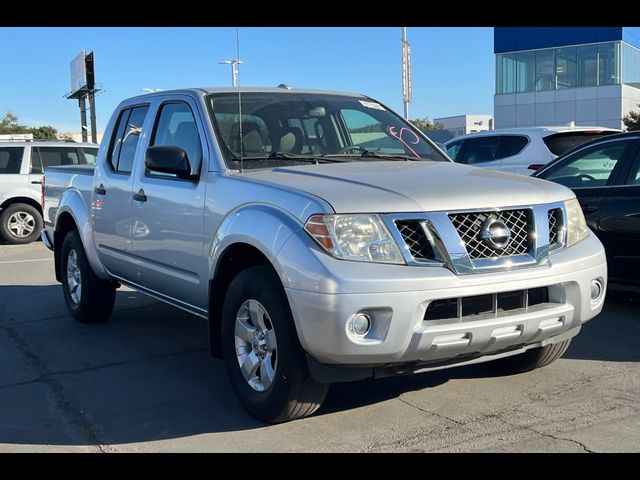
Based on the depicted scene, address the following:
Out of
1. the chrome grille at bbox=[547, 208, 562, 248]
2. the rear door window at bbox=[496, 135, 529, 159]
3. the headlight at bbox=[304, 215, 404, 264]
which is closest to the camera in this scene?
the headlight at bbox=[304, 215, 404, 264]

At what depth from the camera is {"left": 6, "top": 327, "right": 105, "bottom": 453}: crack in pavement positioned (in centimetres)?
402

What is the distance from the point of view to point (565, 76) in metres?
39.2

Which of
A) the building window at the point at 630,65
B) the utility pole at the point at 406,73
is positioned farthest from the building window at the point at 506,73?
the utility pole at the point at 406,73

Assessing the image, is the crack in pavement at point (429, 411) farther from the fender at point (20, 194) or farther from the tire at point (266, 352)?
the fender at point (20, 194)

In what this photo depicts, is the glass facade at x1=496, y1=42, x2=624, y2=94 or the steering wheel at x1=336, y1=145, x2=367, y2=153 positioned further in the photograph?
the glass facade at x1=496, y1=42, x2=624, y2=94

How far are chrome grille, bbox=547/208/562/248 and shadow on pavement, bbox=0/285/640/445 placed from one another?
1241 millimetres

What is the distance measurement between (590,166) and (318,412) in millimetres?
4046

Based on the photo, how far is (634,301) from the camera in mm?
6930

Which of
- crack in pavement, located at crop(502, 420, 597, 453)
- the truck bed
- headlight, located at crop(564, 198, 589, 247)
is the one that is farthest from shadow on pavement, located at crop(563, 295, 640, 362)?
the truck bed

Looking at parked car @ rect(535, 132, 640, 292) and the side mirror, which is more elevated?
→ the side mirror

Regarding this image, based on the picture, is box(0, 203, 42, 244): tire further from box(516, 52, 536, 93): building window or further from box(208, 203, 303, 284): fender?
box(516, 52, 536, 93): building window
